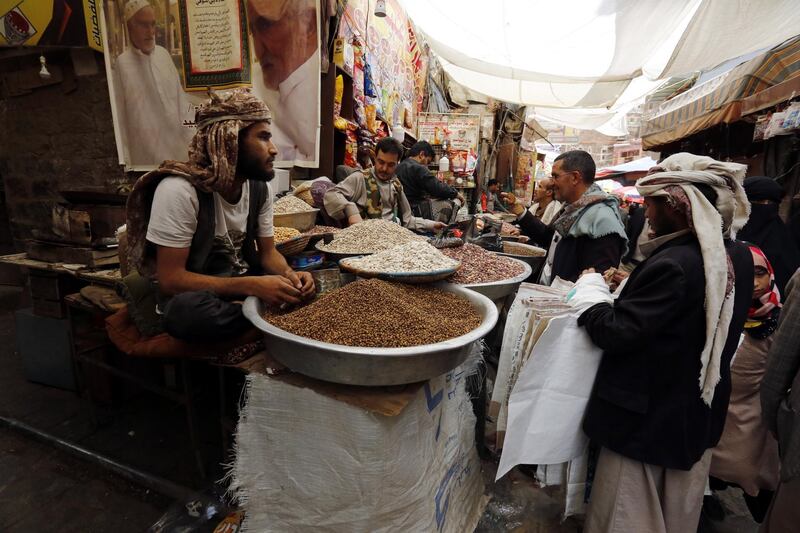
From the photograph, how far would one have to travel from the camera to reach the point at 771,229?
105 inches

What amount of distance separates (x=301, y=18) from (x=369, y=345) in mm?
3746

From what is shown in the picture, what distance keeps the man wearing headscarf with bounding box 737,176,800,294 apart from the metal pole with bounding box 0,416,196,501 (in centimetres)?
390

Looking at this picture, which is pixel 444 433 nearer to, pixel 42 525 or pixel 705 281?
pixel 705 281

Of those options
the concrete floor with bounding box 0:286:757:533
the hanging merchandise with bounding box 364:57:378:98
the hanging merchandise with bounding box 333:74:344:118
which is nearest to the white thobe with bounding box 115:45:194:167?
the hanging merchandise with bounding box 333:74:344:118

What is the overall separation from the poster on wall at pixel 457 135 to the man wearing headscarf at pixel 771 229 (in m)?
4.62

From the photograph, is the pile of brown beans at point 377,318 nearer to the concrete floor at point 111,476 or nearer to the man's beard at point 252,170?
the man's beard at point 252,170

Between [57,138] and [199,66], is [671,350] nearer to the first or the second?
[199,66]

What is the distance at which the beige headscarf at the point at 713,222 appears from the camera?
122 centimetres

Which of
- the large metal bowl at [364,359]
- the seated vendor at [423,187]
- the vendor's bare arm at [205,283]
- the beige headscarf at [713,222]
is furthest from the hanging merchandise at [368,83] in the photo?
the large metal bowl at [364,359]

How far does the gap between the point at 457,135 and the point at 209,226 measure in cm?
620

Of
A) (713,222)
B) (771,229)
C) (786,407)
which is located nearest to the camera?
(713,222)

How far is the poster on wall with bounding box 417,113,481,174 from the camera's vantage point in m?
6.90

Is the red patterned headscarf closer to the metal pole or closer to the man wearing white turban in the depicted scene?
the metal pole

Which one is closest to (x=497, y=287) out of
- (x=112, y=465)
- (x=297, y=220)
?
(x=297, y=220)
